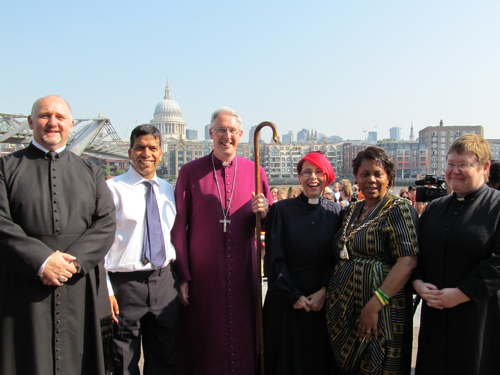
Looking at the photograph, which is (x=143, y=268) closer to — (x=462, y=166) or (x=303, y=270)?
(x=303, y=270)

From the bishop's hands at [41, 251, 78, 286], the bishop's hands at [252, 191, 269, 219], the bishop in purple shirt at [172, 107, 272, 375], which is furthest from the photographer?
the bishop in purple shirt at [172, 107, 272, 375]

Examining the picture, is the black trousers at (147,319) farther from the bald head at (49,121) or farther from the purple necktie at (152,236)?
the bald head at (49,121)

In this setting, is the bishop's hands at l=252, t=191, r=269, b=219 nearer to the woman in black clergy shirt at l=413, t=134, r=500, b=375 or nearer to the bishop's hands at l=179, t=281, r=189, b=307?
the bishop's hands at l=179, t=281, r=189, b=307

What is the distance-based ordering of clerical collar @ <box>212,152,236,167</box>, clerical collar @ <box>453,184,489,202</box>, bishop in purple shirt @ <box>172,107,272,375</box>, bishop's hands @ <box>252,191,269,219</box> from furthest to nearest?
clerical collar @ <box>212,152,236,167</box>
bishop in purple shirt @ <box>172,107,272,375</box>
bishop's hands @ <box>252,191,269,219</box>
clerical collar @ <box>453,184,489,202</box>

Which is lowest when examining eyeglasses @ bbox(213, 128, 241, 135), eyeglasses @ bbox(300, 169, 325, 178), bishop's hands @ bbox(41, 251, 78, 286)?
bishop's hands @ bbox(41, 251, 78, 286)

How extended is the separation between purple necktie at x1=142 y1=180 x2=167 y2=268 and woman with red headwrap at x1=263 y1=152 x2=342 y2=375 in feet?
2.48

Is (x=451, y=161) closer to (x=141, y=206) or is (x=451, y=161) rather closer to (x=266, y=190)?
(x=266, y=190)

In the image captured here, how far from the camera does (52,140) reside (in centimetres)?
274

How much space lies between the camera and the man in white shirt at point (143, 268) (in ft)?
10.2

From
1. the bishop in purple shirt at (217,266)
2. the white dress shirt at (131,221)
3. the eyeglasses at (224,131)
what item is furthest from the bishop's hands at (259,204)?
the white dress shirt at (131,221)

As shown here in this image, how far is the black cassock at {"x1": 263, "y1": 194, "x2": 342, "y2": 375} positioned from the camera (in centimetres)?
313

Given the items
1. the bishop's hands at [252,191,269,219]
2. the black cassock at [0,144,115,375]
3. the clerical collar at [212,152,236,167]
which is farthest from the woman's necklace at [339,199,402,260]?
the black cassock at [0,144,115,375]

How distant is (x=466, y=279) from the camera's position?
2.58 meters

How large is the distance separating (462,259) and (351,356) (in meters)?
0.94
